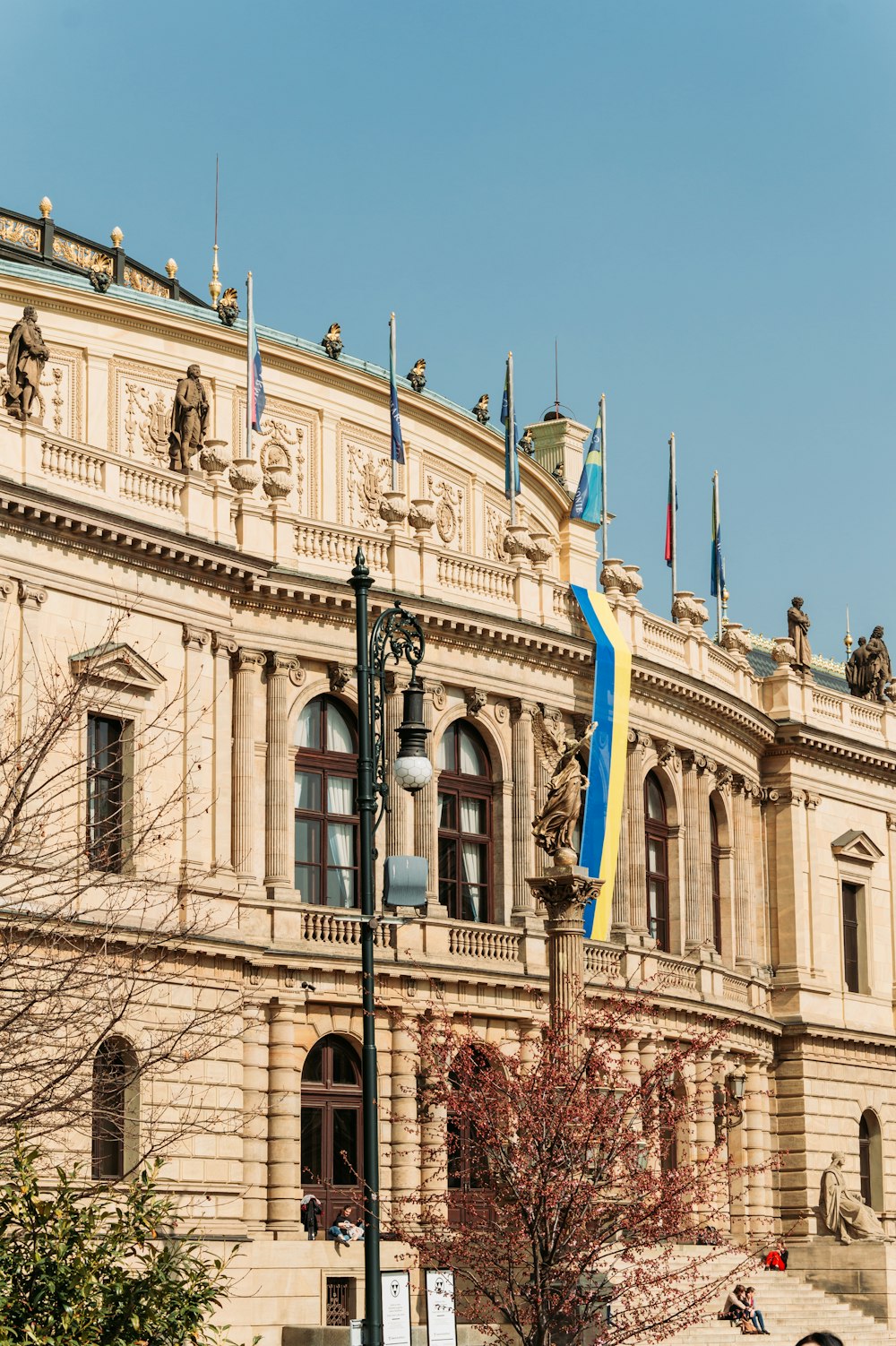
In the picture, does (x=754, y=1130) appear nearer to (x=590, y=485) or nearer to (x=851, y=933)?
(x=851, y=933)

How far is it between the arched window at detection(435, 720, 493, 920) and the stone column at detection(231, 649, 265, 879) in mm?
5411

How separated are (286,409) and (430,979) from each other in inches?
613

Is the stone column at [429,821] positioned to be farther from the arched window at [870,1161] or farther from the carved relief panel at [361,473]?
the arched window at [870,1161]

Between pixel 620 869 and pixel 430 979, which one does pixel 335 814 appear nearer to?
pixel 430 979

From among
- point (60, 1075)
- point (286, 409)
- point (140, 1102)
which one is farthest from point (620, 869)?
point (60, 1075)

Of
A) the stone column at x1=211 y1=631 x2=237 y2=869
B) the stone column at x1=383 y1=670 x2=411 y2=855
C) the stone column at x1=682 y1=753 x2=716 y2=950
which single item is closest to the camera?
the stone column at x1=211 y1=631 x2=237 y2=869

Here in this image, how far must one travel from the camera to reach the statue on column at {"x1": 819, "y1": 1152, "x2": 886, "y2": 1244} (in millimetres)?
61438

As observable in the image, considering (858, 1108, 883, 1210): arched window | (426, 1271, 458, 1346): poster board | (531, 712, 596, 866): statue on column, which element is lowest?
(426, 1271, 458, 1346): poster board

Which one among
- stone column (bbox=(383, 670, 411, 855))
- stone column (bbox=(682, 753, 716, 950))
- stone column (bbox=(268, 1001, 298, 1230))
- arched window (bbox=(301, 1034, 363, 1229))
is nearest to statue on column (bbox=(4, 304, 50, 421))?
stone column (bbox=(383, 670, 411, 855))

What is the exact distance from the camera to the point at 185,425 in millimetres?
47656

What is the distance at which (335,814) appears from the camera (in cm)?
5003

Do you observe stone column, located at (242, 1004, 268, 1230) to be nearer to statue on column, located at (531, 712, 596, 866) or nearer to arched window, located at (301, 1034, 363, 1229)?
arched window, located at (301, 1034, 363, 1229)

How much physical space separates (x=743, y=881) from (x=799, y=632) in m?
8.77

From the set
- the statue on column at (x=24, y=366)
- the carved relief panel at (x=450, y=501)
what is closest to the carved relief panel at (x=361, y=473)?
the carved relief panel at (x=450, y=501)
